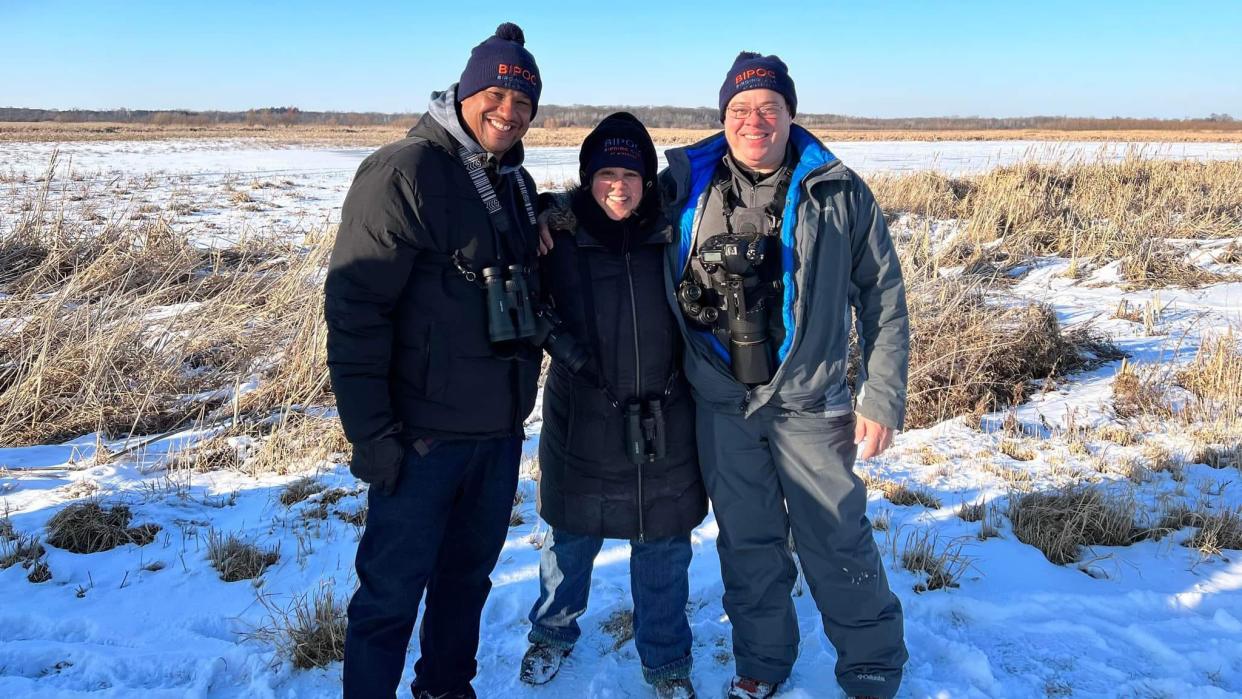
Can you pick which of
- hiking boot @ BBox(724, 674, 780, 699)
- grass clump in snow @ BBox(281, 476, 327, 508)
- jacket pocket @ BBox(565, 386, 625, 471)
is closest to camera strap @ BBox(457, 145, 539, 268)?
jacket pocket @ BBox(565, 386, 625, 471)

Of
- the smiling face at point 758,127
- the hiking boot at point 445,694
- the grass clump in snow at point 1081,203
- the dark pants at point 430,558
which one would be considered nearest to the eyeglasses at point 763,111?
the smiling face at point 758,127

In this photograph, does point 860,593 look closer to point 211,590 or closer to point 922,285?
point 211,590

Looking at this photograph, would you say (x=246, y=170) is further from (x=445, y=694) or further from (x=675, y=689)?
(x=675, y=689)

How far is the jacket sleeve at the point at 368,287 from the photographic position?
6.34ft

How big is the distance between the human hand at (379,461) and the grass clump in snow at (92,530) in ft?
7.14

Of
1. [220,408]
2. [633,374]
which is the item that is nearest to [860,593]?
[633,374]

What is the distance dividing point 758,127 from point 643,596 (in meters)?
1.67

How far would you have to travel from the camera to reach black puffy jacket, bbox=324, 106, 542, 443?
6.40 feet

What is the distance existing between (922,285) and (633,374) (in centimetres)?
476

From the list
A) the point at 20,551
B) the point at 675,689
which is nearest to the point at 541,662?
the point at 675,689

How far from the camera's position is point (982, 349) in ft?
17.9

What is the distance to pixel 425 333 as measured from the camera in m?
2.06

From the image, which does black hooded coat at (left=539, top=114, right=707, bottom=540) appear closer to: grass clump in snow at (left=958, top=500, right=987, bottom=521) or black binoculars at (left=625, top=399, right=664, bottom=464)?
black binoculars at (left=625, top=399, right=664, bottom=464)

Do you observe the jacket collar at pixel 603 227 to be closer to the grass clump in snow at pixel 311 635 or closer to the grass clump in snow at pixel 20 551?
the grass clump in snow at pixel 311 635
